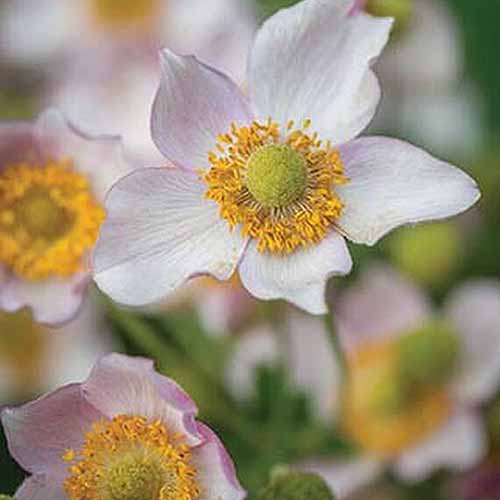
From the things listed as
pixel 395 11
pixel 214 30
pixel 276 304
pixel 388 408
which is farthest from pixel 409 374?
pixel 214 30

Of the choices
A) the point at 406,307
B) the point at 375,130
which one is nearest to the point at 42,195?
the point at 406,307

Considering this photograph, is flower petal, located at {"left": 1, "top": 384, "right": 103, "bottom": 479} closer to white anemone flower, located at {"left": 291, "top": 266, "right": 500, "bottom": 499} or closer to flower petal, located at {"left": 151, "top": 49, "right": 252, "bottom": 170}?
flower petal, located at {"left": 151, "top": 49, "right": 252, "bottom": 170}

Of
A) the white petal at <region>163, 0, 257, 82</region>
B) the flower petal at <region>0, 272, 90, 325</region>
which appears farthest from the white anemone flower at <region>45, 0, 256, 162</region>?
the flower petal at <region>0, 272, 90, 325</region>

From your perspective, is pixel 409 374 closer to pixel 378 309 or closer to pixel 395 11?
pixel 378 309

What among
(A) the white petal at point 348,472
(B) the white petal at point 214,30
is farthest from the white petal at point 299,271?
(B) the white petal at point 214,30

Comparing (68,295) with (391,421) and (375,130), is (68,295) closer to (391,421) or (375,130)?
(391,421)

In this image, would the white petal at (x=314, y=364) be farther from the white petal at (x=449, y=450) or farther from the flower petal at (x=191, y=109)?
the flower petal at (x=191, y=109)

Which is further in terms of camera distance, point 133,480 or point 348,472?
point 348,472

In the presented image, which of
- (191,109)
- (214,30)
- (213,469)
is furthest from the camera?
(214,30)
